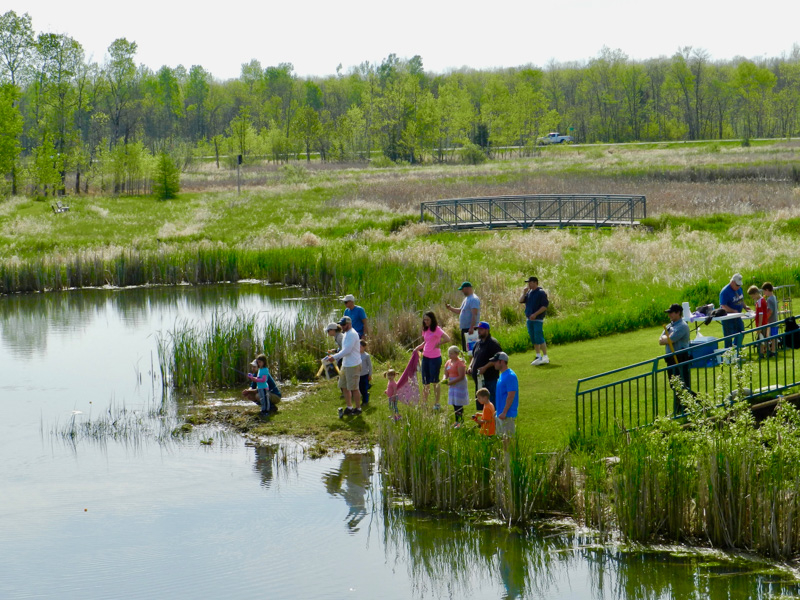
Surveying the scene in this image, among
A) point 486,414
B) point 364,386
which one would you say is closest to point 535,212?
point 364,386

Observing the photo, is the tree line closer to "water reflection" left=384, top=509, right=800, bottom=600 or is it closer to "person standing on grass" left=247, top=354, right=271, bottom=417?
"person standing on grass" left=247, top=354, right=271, bottom=417

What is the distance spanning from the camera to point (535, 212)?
44.7m

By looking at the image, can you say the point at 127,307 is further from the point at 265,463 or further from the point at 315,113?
the point at 315,113

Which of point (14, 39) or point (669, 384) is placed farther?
point (14, 39)

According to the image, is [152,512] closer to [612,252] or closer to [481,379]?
→ [481,379]

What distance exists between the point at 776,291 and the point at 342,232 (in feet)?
75.4

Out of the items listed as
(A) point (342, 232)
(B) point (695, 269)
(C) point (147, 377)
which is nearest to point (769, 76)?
(A) point (342, 232)

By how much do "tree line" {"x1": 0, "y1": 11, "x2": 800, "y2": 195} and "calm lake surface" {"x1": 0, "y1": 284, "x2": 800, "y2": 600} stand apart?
159 ft

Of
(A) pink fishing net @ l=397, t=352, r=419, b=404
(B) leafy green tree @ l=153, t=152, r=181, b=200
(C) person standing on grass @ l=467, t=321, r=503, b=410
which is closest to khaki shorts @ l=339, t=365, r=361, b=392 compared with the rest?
(A) pink fishing net @ l=397, t=352, r=419, b=404

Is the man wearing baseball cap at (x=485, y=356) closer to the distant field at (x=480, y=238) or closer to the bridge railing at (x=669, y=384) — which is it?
the bridge railing at (x=669, y=384)

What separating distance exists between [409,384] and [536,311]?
4.22 m

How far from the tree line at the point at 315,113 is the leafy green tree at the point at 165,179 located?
5766 mm

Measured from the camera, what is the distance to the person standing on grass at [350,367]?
1548cm

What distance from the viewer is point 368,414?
52.6 ft
